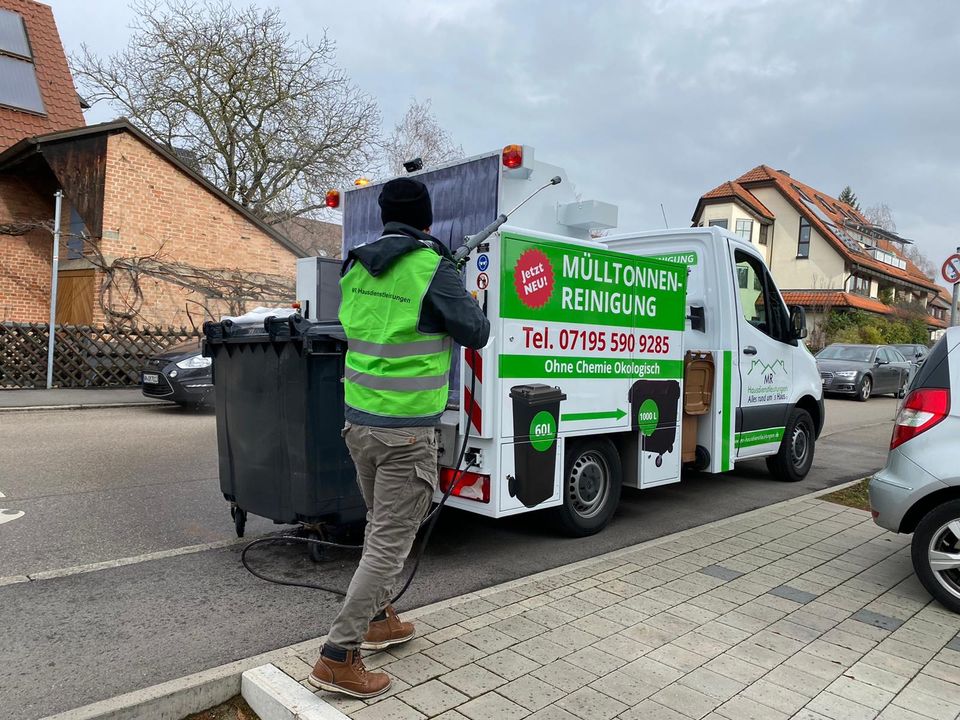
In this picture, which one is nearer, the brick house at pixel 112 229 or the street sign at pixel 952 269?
the street sign at pixel 952 269

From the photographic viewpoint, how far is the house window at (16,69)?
794 inches

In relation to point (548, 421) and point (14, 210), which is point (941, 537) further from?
point (14, 210)

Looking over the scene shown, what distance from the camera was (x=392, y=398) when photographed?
10.0 ft

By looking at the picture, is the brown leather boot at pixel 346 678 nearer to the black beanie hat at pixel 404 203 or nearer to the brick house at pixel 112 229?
the black beanie hat at pixel 404 203

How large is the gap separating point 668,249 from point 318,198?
21.8 metres

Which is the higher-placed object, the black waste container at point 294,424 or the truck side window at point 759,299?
the truck side window at point 759,299

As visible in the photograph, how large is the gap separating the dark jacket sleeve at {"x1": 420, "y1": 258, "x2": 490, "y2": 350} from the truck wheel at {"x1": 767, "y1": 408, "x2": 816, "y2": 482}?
572 cm

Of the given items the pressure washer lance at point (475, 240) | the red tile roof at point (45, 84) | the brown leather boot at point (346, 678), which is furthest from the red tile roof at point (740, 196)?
the brown leather boot at point (346, 678)

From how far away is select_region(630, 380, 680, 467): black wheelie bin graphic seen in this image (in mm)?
5527

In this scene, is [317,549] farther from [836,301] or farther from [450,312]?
[836,301]

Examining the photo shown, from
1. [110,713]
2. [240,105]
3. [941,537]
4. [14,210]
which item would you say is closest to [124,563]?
[110,713]

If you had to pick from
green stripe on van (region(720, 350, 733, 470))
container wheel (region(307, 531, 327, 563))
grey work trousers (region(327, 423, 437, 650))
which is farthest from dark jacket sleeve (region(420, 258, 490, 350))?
green stripe on van (region(720, 350, 733, 470))

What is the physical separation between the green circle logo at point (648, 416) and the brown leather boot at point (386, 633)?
2.72 m

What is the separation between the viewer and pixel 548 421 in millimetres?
4824
